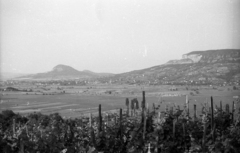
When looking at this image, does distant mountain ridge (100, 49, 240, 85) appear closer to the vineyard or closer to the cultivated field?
the cultivated field

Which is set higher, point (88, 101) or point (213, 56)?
point (213, 56)

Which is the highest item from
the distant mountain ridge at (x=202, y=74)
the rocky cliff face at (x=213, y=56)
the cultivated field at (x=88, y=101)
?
the rocky cliff face at (x=213, y=56)

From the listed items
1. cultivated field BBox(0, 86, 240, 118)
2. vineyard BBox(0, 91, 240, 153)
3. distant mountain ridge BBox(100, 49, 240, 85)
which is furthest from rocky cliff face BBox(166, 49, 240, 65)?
vineyard BBox(0, 91, 240, 153)

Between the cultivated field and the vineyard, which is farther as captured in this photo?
the cultivated field

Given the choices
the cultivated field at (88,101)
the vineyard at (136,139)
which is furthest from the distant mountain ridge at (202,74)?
the vineyard at (136,139)

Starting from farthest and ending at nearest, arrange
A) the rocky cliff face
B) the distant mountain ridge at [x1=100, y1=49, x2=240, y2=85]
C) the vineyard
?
the rocky cliff face, the distant mountain ridge at [x1=100, y1=49, x2=240, y2=85], the vineyard

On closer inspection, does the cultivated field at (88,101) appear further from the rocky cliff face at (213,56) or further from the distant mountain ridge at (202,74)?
the rocky cliff face at (213,56)

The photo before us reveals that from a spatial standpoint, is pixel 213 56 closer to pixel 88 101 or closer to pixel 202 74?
pixel 202 74

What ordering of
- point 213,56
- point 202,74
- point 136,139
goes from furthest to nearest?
point 213,56 < point 202,74 < point 136,139

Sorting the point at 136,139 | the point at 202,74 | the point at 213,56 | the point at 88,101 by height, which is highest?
the point at 213,56

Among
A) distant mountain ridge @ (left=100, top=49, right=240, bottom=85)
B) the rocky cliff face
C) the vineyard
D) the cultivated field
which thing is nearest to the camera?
the vineyard

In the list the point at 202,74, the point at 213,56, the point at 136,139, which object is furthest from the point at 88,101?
the point at 213,56
